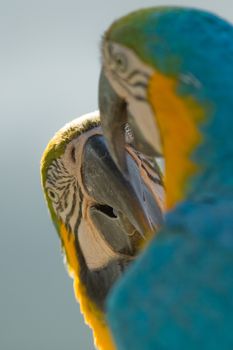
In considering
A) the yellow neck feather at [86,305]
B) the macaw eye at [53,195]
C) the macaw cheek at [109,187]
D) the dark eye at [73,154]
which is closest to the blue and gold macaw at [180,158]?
the macaw cheek at [109,187]

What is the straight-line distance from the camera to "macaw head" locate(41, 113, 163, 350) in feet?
12.0

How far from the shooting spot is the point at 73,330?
582 inches

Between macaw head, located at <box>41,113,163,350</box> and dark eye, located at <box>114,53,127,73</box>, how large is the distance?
974 mm

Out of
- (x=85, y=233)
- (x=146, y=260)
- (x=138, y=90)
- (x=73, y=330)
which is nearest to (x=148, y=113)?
(x=138, y=90)

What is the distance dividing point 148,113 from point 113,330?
0.54 metres

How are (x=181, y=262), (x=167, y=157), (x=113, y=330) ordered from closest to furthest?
(x=181, y=262) → (x=113, y=330) → (x=167, y=157)

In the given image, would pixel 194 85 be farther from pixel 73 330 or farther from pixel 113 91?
pixel 73 330

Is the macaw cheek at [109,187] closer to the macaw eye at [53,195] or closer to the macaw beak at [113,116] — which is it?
the macaw eye at [53,195]

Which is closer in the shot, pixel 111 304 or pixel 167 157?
pixel 111 304

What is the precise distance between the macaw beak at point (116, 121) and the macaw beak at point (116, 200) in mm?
742

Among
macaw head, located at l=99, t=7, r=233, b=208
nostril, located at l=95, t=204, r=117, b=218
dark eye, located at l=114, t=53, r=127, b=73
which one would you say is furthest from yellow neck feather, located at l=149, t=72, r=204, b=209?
nostril, located at l=95, t=204, r=117, b=218

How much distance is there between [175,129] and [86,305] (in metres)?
1.55

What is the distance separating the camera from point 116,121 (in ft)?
9.04

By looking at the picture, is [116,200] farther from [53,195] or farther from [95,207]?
[53,195]
